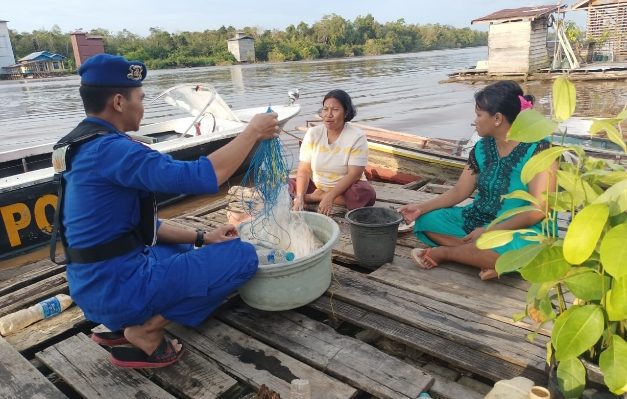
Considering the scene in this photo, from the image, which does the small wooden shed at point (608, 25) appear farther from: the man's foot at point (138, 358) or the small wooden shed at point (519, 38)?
the man's foot at point (138, 358)

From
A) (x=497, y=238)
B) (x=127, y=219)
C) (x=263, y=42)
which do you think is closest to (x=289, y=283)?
(x=127, y=219)

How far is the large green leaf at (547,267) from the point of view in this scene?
1425 millimetres

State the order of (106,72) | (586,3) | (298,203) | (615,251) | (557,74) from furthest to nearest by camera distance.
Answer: (586,3), (557,74), (298,203), (106,72), (615,251)

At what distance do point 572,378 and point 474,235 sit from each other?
5.29 feet

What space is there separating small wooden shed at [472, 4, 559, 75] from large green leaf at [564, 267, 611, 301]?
71.5 ft

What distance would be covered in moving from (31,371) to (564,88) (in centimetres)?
271

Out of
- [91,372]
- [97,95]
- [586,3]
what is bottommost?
[91,372]

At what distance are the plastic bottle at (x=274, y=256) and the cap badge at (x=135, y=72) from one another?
1.22m

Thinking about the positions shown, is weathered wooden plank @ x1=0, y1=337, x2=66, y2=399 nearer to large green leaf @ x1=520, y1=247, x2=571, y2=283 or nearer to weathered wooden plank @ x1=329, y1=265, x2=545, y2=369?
weathered wooden plank @ x1=329, y1=265, x2=545, y2=369

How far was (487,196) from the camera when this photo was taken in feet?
10.1

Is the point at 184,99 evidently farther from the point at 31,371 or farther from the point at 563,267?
the point at 563,267

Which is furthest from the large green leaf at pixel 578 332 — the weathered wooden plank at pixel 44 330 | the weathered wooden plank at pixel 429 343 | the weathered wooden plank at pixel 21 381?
the weathered wooden plank at pixel 44 330

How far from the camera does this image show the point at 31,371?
2.34m

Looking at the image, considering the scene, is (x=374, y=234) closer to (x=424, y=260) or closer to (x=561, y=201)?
(x=424, y=260)
